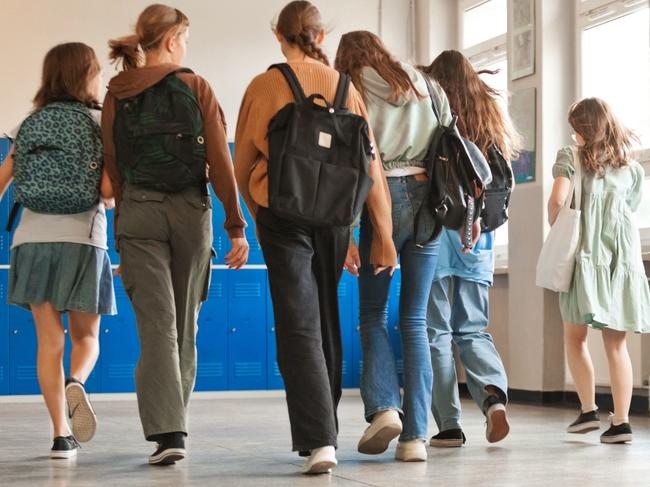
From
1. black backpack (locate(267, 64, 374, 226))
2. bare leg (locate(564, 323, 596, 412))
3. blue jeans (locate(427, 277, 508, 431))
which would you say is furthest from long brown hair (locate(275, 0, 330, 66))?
bare leg (locate(564, 323, 596, 412))

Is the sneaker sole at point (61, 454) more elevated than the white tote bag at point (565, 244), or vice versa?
the white tote bag at point (565, 244)

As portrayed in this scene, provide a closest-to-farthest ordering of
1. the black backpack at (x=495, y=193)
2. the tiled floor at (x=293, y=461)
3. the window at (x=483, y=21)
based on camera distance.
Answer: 1. the tiled floor at (x=293, y=461)
2. the black backpack at (x=495, y=193)
3. the window at (x=483, y=21)

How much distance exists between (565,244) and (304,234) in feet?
4.97

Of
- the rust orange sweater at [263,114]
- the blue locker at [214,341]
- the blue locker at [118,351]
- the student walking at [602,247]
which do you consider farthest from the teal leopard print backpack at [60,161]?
the blue locker at [214,341]

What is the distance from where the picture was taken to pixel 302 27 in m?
2.93

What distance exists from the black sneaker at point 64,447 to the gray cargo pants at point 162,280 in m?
0.44

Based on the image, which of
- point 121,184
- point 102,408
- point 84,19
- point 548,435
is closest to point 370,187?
point 121,184

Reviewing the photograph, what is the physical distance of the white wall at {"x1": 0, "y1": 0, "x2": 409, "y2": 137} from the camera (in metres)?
7.32

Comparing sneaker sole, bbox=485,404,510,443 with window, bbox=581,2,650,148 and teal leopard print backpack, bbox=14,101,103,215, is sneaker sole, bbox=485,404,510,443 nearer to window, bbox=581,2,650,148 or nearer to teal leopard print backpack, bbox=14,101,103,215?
teal leopard print backpack, bbox=14,101,103,215

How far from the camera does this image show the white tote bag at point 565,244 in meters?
4.02

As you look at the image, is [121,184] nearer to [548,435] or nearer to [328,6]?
[548,435]

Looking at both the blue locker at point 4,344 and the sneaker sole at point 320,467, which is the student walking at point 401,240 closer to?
the sneaker sole at point 320,467

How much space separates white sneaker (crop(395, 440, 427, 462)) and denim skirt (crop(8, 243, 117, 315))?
0.98 m

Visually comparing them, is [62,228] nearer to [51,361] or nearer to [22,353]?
[51,361]
